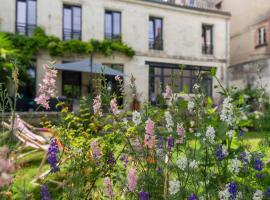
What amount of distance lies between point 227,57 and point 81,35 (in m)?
9.18

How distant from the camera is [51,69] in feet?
6.15

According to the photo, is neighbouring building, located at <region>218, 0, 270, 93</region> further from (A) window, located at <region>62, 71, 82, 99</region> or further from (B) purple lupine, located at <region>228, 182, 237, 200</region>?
(B) purple lupine, located at <region>228, 182, 237, 200</region>

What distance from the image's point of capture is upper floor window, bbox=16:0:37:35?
53.3 feet

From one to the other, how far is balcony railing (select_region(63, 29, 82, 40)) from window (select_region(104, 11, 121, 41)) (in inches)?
57.7

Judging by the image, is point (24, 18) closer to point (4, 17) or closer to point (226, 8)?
point (4, 17)

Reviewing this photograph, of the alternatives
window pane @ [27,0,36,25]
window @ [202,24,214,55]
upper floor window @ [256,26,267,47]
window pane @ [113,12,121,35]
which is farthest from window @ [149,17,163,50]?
upper floor window @ [256,26,267,47]

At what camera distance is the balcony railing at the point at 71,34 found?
678 inches

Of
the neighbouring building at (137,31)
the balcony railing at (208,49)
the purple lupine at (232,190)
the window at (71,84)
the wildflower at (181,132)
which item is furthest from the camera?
the balcony railing at (208,49)

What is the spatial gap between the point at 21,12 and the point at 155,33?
23.8ft

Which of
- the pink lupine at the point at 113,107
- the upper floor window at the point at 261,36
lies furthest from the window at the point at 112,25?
the pink lupine at the point at 113,107

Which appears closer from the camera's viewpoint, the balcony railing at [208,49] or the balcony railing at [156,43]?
the balcony railing at [156,43]

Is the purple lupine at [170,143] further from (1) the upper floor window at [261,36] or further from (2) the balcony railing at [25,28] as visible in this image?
(1) the upper floor window at [261,36]

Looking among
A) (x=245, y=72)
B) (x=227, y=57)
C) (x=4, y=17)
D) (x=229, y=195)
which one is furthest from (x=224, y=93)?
(x=227, y=57)

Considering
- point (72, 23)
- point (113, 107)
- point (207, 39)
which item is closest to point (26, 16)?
point (72, 23)
